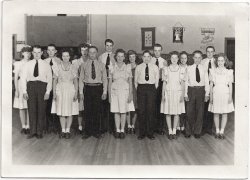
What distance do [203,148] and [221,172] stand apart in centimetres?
32

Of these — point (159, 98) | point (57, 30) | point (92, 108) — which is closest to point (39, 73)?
point (57, 30)

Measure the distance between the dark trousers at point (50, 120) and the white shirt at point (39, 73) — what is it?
0.13 m

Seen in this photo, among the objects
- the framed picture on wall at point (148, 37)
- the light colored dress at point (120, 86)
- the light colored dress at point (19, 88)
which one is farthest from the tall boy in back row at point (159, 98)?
the light colored dress at point (19, 88)

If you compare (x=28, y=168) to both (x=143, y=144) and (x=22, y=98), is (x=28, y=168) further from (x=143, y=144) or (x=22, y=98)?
(x=143, y=144)

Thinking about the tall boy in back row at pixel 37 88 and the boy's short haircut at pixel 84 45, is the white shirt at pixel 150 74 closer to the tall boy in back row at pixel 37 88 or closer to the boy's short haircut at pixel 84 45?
the boy's short haircut at pixel 84 45

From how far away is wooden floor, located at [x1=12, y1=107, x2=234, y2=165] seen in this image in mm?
4203

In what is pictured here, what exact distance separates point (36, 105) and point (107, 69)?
0.73m

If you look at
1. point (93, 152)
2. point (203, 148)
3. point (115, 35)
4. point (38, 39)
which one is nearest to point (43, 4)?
point (38, 39)

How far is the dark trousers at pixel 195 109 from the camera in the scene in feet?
15.1

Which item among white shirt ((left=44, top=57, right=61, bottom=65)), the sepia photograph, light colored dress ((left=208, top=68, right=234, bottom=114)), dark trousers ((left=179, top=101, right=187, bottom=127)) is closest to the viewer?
the sepia photograph

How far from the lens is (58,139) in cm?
449

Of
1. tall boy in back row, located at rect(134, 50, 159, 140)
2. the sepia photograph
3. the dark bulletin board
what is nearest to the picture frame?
the sepia photograph

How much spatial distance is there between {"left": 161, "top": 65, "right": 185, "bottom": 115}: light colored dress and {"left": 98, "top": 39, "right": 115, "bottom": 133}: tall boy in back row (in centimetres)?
51

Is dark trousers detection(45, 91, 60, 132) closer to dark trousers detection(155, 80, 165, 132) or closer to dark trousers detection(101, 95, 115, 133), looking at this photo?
dark trousers detection(101, 95, 115, 133)
